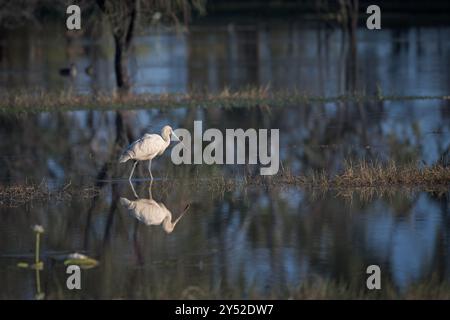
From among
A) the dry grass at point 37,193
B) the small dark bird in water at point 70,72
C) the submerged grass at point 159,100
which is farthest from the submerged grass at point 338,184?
the small dark bird in water at point 70,72

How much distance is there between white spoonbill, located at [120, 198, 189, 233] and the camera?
13.2 metres

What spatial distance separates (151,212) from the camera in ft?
45.4

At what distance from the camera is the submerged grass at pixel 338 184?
1487cm

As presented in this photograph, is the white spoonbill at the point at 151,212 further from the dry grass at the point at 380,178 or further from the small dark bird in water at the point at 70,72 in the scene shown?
the small dark bird in water at the point at 70,72

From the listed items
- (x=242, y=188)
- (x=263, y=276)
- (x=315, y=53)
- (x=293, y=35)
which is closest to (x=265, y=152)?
(x=242, y=188)

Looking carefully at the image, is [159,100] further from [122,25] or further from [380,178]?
[380,178]

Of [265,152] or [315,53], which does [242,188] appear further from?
[315,53]

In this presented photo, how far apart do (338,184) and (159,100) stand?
37.5ft

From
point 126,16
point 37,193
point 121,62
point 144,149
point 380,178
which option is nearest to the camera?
point 37,193

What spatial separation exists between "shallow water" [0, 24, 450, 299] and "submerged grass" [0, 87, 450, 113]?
0.48 meters

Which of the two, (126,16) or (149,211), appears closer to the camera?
(149,211)

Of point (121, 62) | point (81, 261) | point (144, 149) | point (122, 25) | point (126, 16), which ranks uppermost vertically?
point (126, 16)

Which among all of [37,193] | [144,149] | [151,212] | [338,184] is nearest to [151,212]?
[151,212]

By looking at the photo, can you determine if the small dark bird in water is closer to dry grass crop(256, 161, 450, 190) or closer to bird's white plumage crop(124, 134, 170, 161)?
bird's white plumage crop(124, 134, 170, 161)
